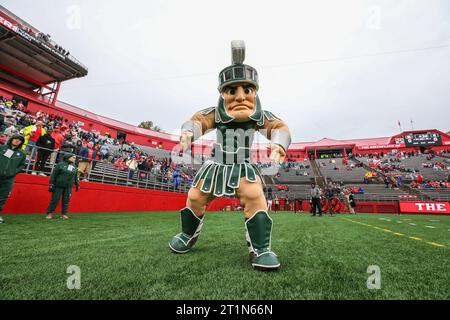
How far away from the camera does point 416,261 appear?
2131 mm

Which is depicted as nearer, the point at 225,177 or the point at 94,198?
the point at 225,177

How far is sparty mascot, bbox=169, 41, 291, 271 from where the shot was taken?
7.04ft

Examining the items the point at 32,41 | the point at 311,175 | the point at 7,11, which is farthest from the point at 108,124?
the point at 311,175

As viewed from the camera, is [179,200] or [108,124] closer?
[179,200]

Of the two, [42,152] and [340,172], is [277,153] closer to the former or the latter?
[42,152]

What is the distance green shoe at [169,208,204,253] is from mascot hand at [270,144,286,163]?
986 mm

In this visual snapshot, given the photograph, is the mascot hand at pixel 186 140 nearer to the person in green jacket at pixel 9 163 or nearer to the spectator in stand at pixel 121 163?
the person in green jacket at pixel 9 163

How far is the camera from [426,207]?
52.0ft

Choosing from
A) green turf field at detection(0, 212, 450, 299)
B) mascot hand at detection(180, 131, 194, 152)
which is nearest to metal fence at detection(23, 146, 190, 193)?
green turf field at detection(0, 212, 450, 299)

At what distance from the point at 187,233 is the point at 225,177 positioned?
2.36 feet

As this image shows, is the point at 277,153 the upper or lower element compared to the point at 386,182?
lower

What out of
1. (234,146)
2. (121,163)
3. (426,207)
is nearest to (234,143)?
(234,146)
